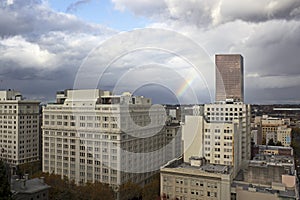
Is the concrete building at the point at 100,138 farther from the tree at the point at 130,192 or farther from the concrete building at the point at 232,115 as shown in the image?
the concrete building at the point at 232,115

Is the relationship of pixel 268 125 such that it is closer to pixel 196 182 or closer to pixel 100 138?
pixel 100 138

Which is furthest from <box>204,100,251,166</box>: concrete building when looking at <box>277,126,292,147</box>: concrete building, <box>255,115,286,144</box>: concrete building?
<box>255,115,286,144</box>: concrete building

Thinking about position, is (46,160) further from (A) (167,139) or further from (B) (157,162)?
(A) (167,139)

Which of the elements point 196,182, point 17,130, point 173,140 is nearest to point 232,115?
point 173,140

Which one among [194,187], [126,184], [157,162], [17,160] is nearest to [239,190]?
[194,187]

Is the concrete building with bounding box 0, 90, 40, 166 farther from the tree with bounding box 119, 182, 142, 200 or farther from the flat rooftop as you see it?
the flat rooftop

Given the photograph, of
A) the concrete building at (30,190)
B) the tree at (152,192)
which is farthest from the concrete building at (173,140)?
the concrete building at (30,190)
